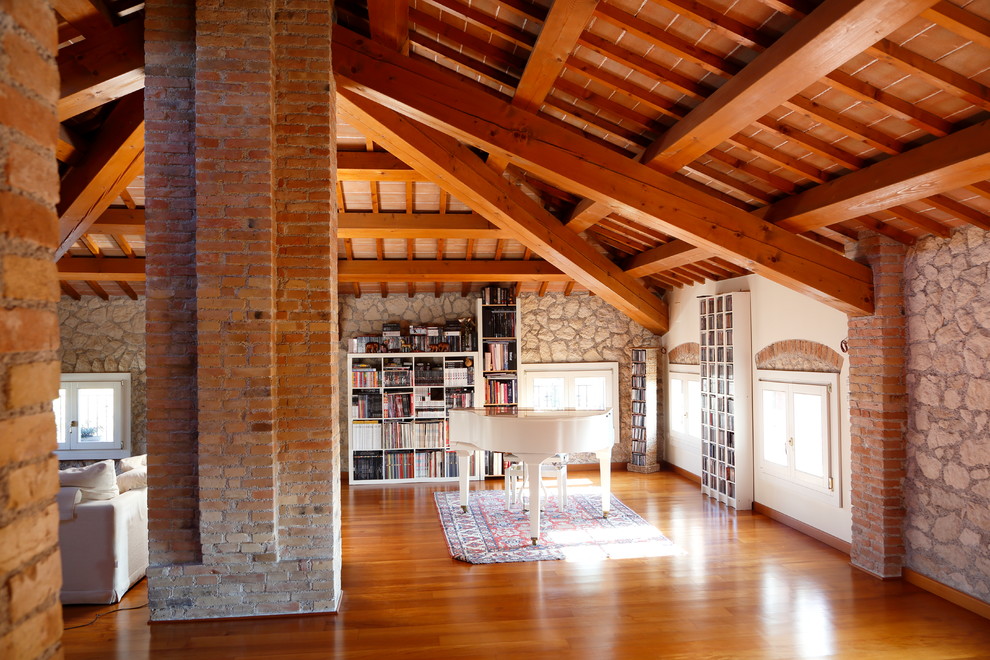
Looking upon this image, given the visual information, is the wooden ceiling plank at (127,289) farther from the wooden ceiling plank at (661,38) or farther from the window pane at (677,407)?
the wooden ceiling plank at (661,38)

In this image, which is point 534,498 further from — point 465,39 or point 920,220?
point 465,39

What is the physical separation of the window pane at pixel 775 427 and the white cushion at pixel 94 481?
592 cm

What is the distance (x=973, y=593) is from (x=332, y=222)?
16.1 feet

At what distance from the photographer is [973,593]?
4465 mm

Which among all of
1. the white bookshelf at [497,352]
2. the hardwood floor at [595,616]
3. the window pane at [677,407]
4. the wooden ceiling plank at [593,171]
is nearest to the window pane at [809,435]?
the hardwood floor at [595,616]

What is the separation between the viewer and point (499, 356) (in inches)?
368

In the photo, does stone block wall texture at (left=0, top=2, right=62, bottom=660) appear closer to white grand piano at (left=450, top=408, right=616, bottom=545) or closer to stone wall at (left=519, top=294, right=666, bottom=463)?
white grand piano at (left=450, top=408, right=616, bottom=545)

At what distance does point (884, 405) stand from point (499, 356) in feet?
17.1

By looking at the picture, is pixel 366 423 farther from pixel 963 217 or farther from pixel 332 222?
pixel 963 217

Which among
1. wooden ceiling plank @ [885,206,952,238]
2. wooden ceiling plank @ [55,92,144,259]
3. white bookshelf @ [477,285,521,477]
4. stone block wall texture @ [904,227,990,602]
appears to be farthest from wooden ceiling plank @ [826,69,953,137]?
white bookshelf @ [477,285,521,477]

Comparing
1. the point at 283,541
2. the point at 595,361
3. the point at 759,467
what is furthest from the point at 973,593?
the point at 595,361

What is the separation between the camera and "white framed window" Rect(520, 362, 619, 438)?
983cm

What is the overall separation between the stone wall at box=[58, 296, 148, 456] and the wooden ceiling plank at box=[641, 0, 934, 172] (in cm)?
803

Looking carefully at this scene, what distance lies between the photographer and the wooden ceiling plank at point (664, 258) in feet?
22.3
